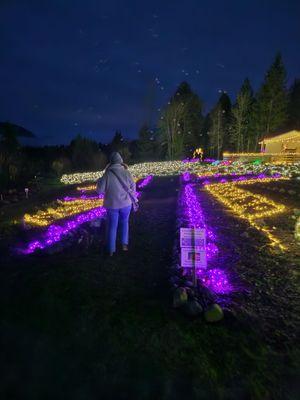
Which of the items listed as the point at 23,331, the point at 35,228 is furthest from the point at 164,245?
the point at 35,228

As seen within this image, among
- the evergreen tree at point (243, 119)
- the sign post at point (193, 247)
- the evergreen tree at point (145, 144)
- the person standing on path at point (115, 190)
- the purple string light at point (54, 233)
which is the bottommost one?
the purple string light at point (54, 233)

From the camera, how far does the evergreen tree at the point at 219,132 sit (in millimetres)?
49969

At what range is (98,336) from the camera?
3.54 metres

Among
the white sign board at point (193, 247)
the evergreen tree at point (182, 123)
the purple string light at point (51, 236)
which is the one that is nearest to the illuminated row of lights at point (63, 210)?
the purple string light at point (51, 236)

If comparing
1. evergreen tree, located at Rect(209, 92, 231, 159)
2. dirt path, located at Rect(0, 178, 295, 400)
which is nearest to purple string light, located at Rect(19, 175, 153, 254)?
dirt path, located at Rect(0, 178, 295, 400)

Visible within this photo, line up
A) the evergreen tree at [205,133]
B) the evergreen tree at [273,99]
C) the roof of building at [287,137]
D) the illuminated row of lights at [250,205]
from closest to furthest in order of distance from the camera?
the illuminated row of lights at [250,205] → the roof of building at [287,137] → the evergreen tree at [273,99] → the evergreen tree at [205,133]

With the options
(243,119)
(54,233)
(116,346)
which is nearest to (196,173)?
(54,233)

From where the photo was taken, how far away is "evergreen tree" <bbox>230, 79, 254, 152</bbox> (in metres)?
47.2

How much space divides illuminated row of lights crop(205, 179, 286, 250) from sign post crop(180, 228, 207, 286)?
3.07 metres

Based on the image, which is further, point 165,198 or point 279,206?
point 165,198

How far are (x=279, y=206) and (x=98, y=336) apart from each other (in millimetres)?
9071

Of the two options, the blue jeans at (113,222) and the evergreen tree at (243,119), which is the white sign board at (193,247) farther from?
the evergreen tree at (243,119)

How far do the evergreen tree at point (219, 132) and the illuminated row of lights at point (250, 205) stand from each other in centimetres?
3564

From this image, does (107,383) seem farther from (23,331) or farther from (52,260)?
(52,260)
